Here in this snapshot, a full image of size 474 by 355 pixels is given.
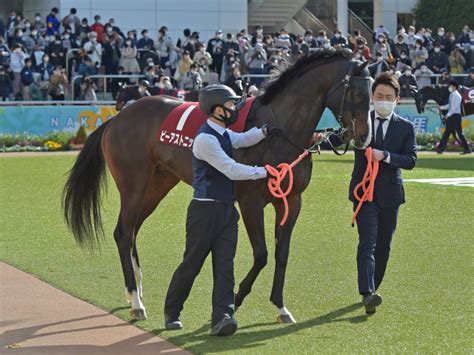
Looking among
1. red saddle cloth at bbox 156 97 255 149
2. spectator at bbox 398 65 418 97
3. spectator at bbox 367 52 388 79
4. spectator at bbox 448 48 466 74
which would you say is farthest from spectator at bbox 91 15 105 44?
red saddle cloth at bbox 156 97 255 149

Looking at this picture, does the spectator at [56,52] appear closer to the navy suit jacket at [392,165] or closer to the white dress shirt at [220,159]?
the navy suit jacket at [392,165]

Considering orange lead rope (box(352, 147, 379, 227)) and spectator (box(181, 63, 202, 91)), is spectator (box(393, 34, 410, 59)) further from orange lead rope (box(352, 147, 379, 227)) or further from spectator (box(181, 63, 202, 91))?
orange lead rope (box(352, 147, 379, 227))

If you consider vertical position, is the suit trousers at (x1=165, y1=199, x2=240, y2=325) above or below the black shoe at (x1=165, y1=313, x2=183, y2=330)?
above

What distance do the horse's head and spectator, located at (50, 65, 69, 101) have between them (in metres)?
21.9

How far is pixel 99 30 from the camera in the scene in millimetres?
32000

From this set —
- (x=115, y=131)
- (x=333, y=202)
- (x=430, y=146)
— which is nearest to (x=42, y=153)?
(x=430, y=146)

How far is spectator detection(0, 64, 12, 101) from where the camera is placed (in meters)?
28.8

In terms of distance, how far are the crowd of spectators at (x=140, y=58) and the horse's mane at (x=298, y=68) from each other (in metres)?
18.8

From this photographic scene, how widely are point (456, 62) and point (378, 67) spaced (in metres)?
25.5

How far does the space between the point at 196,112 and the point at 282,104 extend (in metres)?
0.82

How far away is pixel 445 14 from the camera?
4316 centimetres

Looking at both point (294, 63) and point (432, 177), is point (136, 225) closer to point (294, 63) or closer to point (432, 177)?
point (294, 63)

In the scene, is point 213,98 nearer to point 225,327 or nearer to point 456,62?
point 225,327

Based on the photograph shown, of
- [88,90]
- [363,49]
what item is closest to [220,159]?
[88,90]
